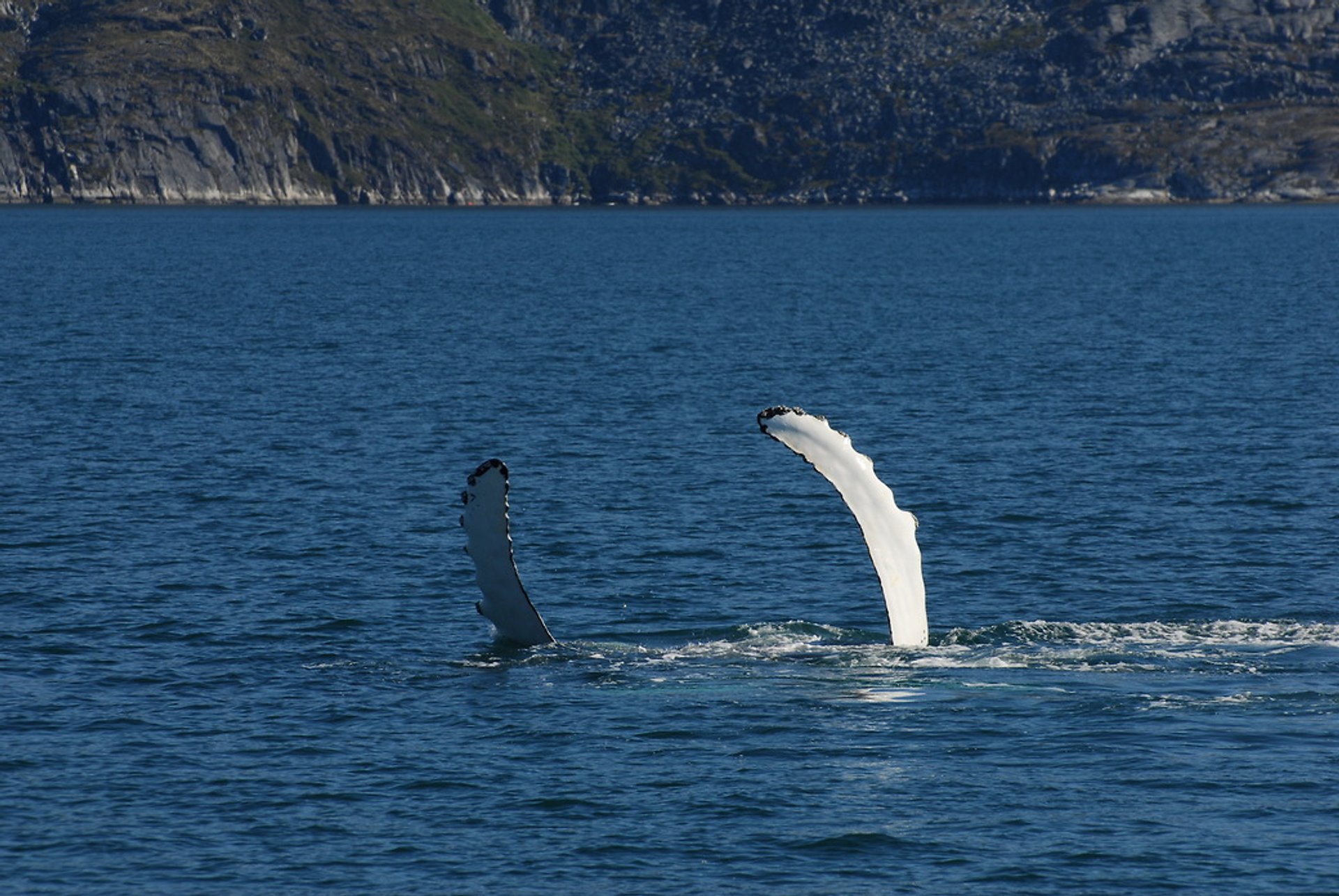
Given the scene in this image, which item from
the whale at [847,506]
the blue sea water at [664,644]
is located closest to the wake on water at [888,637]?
the whale at [847,506]

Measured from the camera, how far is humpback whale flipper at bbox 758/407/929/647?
33.8 m

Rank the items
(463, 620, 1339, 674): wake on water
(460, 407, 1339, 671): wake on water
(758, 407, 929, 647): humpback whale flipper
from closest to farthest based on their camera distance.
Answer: (758, 407, 929, 647): humpback whale flipper
(460, 407, 1339, 671): wake on water
(463, 620, 1339, 674): wake on water

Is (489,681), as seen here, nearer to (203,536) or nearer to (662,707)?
(662,707)

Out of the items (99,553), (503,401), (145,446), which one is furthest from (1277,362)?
(99,553)

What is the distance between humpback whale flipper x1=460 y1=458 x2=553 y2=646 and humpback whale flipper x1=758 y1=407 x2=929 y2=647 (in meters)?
4.92

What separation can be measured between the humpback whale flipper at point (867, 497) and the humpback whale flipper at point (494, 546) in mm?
4920

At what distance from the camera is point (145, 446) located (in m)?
70.4

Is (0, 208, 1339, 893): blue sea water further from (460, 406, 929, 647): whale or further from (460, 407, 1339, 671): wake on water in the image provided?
(460, 406, 929, 647): whale

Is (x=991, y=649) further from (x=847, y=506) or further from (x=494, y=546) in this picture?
(x=494, y=546)

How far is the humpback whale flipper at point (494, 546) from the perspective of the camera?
33.9 meters

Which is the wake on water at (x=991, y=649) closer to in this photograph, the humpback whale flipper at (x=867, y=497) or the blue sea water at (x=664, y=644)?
the blue sea water at (x=664, y=644)

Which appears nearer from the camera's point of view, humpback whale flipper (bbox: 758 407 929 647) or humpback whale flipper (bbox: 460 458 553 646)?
humpback whale flipper (bbox: 758 407 929 647)

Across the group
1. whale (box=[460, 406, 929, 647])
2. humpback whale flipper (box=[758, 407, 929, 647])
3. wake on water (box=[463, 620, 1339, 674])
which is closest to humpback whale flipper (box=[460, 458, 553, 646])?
whale (box=[460, 406, 929, 647])

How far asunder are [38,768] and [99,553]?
18095 mm
